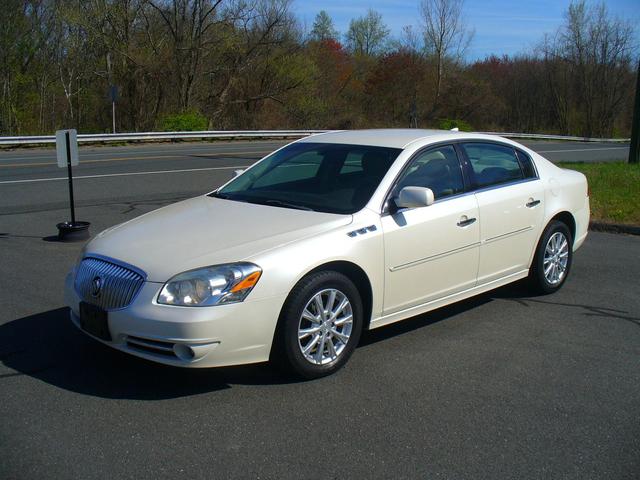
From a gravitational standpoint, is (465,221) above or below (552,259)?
above

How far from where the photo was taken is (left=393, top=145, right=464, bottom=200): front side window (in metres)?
5.30

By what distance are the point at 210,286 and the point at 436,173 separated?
89.0 inches

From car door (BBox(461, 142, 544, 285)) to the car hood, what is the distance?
147 cm

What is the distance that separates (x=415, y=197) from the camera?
486 cm

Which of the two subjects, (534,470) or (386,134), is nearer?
(534,470)

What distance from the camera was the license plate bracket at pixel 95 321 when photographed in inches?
167

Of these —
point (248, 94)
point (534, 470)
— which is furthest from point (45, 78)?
point (534, 470)

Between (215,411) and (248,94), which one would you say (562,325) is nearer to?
(215,411)

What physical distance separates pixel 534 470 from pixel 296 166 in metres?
3.29

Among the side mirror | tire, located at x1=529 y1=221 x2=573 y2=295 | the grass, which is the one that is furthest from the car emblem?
the grass

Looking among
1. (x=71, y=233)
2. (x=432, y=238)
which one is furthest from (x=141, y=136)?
(x=432, y=238)

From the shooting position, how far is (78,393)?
164 inches

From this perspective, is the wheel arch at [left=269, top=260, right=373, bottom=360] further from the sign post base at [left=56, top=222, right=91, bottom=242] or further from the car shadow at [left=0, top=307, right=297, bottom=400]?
the sign post base at [left=56, top=222, right=91, bottom=242]

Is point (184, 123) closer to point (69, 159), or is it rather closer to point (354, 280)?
point (69, 159)
